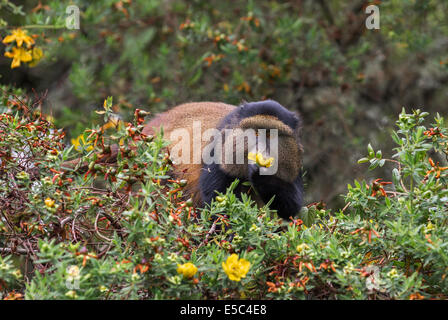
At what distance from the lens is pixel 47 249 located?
6.74 feet

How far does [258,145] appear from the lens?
372cm

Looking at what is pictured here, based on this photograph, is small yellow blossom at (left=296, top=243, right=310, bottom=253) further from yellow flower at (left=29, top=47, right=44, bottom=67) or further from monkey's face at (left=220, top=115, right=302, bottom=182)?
yellow flower at (left=29, top=47, right=44, bottom=67)

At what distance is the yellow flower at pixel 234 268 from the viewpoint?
213 centimetres

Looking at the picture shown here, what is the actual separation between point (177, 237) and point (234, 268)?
29 cm

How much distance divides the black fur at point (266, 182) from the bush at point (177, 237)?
1.01 meters

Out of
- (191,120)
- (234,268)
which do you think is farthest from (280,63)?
(234,268)

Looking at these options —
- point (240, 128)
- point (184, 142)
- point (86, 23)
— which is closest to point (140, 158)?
point (240, 128)

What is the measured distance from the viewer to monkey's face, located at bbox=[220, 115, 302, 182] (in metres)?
3.72

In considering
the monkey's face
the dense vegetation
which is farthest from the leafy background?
the monkey's face

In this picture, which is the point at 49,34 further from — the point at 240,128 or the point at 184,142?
the point at 240,128

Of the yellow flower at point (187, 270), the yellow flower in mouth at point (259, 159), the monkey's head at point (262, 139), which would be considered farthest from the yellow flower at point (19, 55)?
the yellow flower at point (187, 270)

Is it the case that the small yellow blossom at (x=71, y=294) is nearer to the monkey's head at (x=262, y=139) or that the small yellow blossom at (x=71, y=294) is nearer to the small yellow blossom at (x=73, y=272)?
the small yellow blossom at (x=73, y=272)

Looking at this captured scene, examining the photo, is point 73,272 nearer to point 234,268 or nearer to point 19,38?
point 234,268
